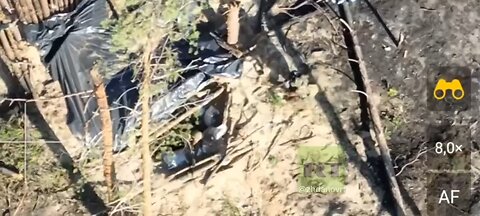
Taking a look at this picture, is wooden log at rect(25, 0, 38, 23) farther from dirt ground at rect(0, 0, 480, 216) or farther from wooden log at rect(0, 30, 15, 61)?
dirt ground at rect(0, 0, 480, 216)

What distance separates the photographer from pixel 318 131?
566 cm

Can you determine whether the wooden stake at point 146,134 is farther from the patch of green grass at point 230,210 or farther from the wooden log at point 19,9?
the wooden log at point 19,9

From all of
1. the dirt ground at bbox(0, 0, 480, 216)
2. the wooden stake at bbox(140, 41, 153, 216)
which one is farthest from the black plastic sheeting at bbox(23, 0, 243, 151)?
the wooden stake at bbox(140, 41, 153, 216)

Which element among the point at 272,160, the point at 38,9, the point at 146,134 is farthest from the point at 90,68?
the point at 272,160

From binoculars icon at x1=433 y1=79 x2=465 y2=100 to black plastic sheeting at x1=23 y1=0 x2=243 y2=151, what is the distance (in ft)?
4.51

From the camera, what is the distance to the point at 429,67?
5.88m

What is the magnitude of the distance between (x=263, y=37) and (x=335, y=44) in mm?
513

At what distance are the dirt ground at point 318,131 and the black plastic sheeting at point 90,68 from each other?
0.56 ft

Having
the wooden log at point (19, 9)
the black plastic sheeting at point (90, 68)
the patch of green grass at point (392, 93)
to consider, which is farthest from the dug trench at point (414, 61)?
the wooden log at point (19, 9)

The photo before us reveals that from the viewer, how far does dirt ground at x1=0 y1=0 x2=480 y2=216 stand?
17.9 feet

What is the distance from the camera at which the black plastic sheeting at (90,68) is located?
18.4 ft

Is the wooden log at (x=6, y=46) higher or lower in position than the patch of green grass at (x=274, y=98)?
higher

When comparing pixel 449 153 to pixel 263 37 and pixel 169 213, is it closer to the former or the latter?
pixel 263 37

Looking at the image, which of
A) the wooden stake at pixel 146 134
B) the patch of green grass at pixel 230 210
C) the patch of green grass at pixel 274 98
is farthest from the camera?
the patch of green grass at pixel 274 98
